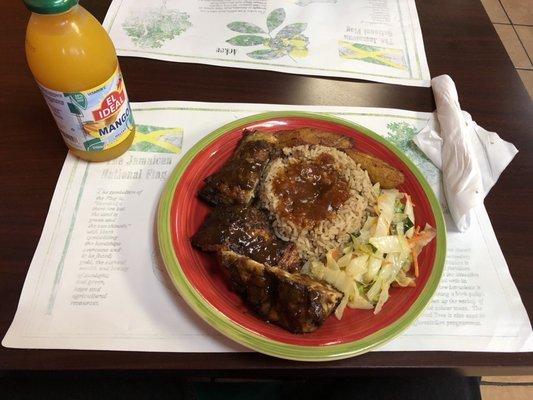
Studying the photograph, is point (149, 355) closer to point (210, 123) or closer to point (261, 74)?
point (210, 123)

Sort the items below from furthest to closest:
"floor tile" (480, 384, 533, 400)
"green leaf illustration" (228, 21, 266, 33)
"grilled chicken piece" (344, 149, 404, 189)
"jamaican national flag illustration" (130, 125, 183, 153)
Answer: "floor tile" (480, 384, 533, 400)
"green leaf illustration" (228, 21, 266, 33)
"jamaican national flag illustration" (130, 125, 183, 153)
"grilled chicken piece" (344, 149, 404, 189)

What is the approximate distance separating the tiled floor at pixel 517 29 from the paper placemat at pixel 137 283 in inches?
100

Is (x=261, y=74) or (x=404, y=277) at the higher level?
(x=261, y=74)

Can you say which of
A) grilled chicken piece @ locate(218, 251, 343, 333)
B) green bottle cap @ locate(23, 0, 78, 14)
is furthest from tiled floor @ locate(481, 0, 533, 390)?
green bottle cap @ locate(23, 0, 78, 14)

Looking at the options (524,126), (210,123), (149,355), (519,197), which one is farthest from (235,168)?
(524,126)

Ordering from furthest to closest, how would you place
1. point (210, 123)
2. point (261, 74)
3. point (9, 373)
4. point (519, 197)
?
point (261, 74) → point (210, 123) → point (519, 197) → point (9, 373)

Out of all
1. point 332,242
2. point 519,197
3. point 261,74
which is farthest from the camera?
point 261,74

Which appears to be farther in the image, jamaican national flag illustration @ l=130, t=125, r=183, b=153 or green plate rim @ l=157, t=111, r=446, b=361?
jamaican national flag illustration @ l=130, t=125, r=183, b=153

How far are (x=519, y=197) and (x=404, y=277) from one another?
1.67 ft

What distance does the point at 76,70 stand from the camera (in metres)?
1.06

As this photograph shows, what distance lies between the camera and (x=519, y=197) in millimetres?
1344

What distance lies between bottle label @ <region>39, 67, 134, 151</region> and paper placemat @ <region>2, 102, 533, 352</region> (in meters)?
0.12

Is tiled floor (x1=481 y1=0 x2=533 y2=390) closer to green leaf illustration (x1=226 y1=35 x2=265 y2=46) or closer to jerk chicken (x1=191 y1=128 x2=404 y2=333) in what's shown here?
green leaf illustration (x1=226 y1=35 x2=265 y2=46)

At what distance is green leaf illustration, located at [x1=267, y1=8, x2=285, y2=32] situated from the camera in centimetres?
178
